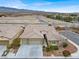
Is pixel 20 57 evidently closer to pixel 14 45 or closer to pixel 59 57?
pixel 59 57

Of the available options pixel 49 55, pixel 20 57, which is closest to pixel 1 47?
pixel 20 57

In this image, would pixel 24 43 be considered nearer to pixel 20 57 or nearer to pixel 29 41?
pixel 29 41

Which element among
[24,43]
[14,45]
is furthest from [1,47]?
[24,43]

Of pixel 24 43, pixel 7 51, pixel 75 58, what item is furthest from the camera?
pixel 24 43

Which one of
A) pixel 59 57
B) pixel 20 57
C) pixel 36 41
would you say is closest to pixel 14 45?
pixel 36 41

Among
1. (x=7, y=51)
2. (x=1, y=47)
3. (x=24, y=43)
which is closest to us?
(x=7, y=51)

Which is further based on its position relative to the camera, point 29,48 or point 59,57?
point 29,48

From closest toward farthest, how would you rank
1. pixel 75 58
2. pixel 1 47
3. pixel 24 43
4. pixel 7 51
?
pixel 75 58, pixel 7 51, pixel 1 47, pixel 24 43

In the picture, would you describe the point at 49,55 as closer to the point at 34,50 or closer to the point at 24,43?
the point at 34,50

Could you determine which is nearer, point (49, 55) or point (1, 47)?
point (49, 55)
